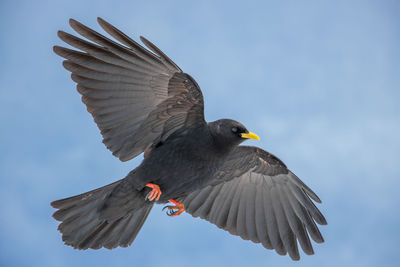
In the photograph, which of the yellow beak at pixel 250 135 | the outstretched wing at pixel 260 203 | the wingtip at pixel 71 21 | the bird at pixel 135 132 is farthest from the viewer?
the outstretched wing at pixel 260 203

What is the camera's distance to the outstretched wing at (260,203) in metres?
8.30

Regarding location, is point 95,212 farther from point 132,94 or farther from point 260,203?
point 260,203

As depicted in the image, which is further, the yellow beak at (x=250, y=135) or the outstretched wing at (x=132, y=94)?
the yellow beak at (x=250, y=135)

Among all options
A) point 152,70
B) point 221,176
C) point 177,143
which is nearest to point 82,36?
point 152,70

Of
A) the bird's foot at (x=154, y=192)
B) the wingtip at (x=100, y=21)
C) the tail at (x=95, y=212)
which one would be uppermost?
the wingtip at (x=100, y=21)

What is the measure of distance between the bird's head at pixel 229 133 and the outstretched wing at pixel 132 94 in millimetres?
308

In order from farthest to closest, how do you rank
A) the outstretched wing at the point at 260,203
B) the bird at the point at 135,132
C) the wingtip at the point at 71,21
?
the outstretched wing at the point at 260,203, the bird at the point at 135,132, the wingtip at the point at 71,21

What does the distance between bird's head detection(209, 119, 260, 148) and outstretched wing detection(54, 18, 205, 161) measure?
308mm

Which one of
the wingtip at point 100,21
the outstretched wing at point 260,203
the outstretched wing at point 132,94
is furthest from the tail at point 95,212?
the wingtip at point 100,21

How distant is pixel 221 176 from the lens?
8.60m

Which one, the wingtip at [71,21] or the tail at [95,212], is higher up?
the wingtip at [71,21]

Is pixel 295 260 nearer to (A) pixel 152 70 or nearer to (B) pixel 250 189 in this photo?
(B) pixel 250 189

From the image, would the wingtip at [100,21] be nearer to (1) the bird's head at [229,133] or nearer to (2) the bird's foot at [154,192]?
(1) the bird's head at [229,133]

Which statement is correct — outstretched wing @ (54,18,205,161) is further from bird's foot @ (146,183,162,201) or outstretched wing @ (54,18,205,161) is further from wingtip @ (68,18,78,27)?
bird's foot @ (146,183,162,201)
